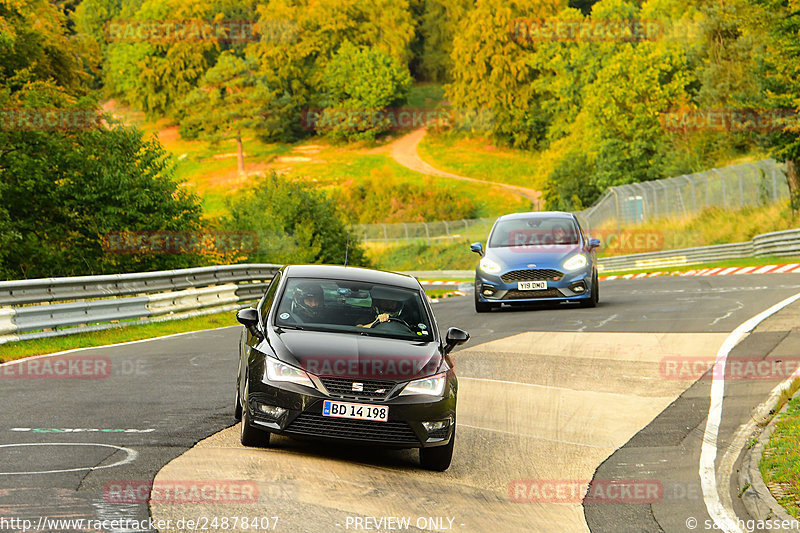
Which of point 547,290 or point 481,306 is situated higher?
point 547,290

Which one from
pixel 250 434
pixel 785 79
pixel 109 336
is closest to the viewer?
pixel 250 434

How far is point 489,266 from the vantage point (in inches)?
818

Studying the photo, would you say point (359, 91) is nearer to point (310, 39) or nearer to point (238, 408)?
point (310, 39)

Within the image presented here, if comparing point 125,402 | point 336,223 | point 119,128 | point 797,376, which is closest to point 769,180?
point 336,223

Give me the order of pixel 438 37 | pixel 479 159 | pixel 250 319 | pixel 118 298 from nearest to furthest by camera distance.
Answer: pixel 250 319, pixel 118 298, pixel 479 159, pixel 438 37

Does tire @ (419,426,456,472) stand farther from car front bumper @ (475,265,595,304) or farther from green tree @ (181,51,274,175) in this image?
green tree @ (181,51,274,175)

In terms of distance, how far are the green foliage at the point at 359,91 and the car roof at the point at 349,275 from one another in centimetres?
11422

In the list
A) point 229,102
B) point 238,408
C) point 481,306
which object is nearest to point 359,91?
point 229,102

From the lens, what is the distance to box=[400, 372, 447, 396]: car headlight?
8.03 m

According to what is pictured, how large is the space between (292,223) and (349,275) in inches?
1351

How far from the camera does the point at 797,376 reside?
11586 mm

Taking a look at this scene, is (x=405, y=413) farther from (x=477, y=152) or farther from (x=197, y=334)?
(x=477, y=152)

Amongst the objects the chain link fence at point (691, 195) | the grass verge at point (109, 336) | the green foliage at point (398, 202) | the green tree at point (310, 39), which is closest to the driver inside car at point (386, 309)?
the grass verge at point (109, 336)

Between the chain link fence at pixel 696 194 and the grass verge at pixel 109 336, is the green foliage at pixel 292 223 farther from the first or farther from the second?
the grass verge at pixel 109 336
